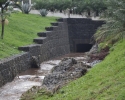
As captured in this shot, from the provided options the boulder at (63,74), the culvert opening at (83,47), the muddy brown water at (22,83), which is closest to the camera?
the boulder at (63,74)

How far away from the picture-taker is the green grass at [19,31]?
23.1m

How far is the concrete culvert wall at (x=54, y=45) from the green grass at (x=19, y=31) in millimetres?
548

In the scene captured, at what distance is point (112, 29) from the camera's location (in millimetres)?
13711

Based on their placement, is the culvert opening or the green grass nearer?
the green grass

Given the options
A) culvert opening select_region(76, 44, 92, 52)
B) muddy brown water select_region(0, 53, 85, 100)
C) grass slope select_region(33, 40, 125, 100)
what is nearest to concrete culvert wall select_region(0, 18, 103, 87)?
culvert opening select_region(76, 44, 92, 52)

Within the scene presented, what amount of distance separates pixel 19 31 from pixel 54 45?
4217 mm

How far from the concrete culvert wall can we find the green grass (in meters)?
0.55

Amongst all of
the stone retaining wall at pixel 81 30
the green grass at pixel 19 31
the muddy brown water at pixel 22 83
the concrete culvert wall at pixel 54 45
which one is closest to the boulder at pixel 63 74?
the muddy brown water at pixel 22 83

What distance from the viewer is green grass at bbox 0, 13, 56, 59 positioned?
23.1 m

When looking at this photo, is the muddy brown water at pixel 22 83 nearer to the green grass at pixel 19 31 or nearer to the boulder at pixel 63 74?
the green grass at pixel 19 31

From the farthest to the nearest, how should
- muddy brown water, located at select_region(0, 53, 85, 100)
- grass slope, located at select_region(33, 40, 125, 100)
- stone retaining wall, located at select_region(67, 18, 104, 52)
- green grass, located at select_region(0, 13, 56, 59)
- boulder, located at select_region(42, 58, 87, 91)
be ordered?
stone retaining wall, located at select_region(67, 18, 104, 52), green grass, located at select_region(0, 13, 56, 59), muddy brown water, located at select_region(0, 53, 85, 100), boulder, located at select_region(42, 58, 87, 91), grass slope, located at select_region(33, 40, 125, 100)

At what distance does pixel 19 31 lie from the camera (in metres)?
29.9

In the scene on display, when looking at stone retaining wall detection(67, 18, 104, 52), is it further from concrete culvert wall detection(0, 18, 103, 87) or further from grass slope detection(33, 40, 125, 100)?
grass slope detection(33, 40, 125, 100)

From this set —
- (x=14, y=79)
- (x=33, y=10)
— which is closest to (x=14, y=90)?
(x=14, y=79)
